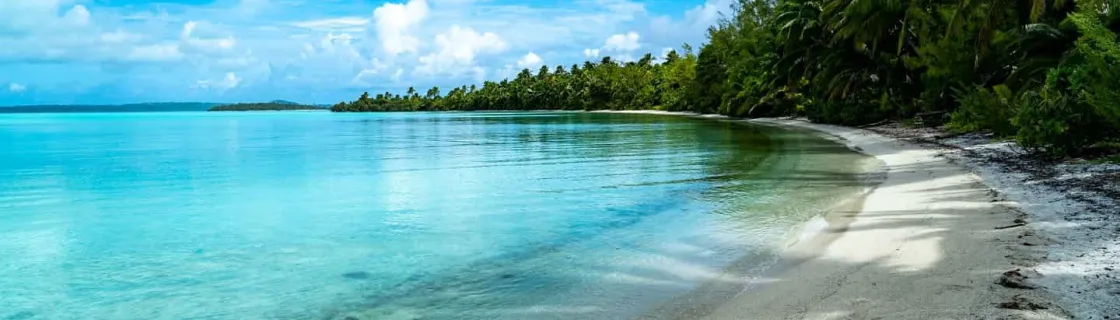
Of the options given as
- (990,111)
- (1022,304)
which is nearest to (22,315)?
(1022,304)

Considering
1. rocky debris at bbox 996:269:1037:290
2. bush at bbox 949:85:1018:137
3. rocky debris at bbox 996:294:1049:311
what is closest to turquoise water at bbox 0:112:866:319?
rocky debris at bbox 996:269:1037:290

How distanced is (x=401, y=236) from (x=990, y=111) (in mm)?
14992

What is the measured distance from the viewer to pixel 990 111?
18406 millimetres

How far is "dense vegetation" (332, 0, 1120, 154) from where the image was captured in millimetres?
12516

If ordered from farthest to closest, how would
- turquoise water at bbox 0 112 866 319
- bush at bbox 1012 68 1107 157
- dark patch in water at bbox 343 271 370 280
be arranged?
1. bush at bbox 1012 68 1107 157
2. dark patch in water at bbox 343 271 370 280
3. turquoise water at bbox 0 112 866 319

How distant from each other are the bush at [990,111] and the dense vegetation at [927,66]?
34 millimetres

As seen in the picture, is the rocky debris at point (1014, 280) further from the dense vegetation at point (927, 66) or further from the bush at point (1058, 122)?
the bush at point (1058, 122)

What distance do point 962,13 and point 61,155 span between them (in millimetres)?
32386

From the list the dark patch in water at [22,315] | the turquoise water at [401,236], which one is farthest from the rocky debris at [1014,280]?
the dark patch in water at [22,315]

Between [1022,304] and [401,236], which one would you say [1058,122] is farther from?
[401,236]

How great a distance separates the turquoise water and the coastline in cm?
60

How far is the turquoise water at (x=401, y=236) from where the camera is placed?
6793 mm

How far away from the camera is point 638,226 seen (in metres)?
10.3

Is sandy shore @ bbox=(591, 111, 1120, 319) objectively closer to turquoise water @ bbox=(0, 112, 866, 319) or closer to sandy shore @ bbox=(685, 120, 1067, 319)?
sandy shore @ bbox=(685, 120, 1067, 319)
